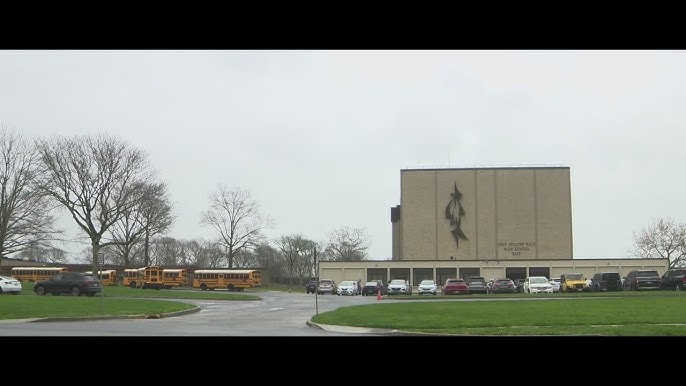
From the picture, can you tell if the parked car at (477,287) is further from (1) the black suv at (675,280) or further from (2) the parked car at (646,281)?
(1) the black suv at (675,280)

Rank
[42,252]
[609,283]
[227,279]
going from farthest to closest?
[42,252]
[227,279]
[609,283]

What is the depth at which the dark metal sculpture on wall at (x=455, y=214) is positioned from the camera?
83000 mm

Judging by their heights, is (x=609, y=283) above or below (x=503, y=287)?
above

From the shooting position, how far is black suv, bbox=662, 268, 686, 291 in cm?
4494

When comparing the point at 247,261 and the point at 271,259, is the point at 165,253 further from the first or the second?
the point at 271,259

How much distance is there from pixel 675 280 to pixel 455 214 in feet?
128

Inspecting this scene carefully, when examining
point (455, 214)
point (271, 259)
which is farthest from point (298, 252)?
point (455, 214)

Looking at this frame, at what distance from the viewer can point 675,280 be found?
45.2 metres

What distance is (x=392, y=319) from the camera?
23.7 meters

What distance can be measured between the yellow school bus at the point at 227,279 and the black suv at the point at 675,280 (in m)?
37.7
